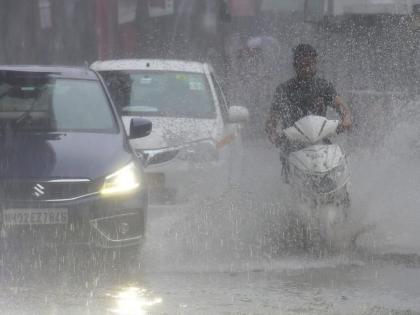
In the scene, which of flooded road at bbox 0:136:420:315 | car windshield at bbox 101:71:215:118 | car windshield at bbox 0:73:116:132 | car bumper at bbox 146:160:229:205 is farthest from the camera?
car windshield at bbox 101:71:215:118

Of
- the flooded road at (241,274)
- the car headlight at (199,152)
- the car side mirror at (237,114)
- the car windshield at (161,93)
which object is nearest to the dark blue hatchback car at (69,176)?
the flooded road at (241,274)

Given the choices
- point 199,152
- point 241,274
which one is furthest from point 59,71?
point 241,274

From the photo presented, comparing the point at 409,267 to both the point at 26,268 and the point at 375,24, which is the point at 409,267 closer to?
the point at 26,268

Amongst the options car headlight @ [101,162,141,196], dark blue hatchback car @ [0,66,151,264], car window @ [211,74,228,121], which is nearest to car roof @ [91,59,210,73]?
car window @ [211,74,228,121]

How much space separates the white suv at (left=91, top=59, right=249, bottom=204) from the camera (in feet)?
38.6

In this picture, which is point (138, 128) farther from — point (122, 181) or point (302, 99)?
point (302, 99)

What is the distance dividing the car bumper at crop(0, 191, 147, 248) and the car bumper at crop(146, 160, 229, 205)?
2.98 m

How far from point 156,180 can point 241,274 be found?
323 centimetres

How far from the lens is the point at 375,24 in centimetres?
2155

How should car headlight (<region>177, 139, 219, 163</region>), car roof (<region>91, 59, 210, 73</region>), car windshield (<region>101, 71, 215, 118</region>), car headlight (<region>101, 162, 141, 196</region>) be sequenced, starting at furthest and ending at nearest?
car roof (<region>91, 59, 210, 73</region>)
car windshield (<region>101, 71, 215, 118</region>)
car headlight (<region>177, 139, 219, 163</region>)
car headlight (<region>101, 162, 141, 196</region>)

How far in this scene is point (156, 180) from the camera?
38.6 ft

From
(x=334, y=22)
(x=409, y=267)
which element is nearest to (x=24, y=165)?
(x=409, y=267)

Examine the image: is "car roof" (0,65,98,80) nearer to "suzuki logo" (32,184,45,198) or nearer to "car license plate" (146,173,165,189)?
"car license plate" (146,173,165,189)

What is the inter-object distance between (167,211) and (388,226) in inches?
79.0
